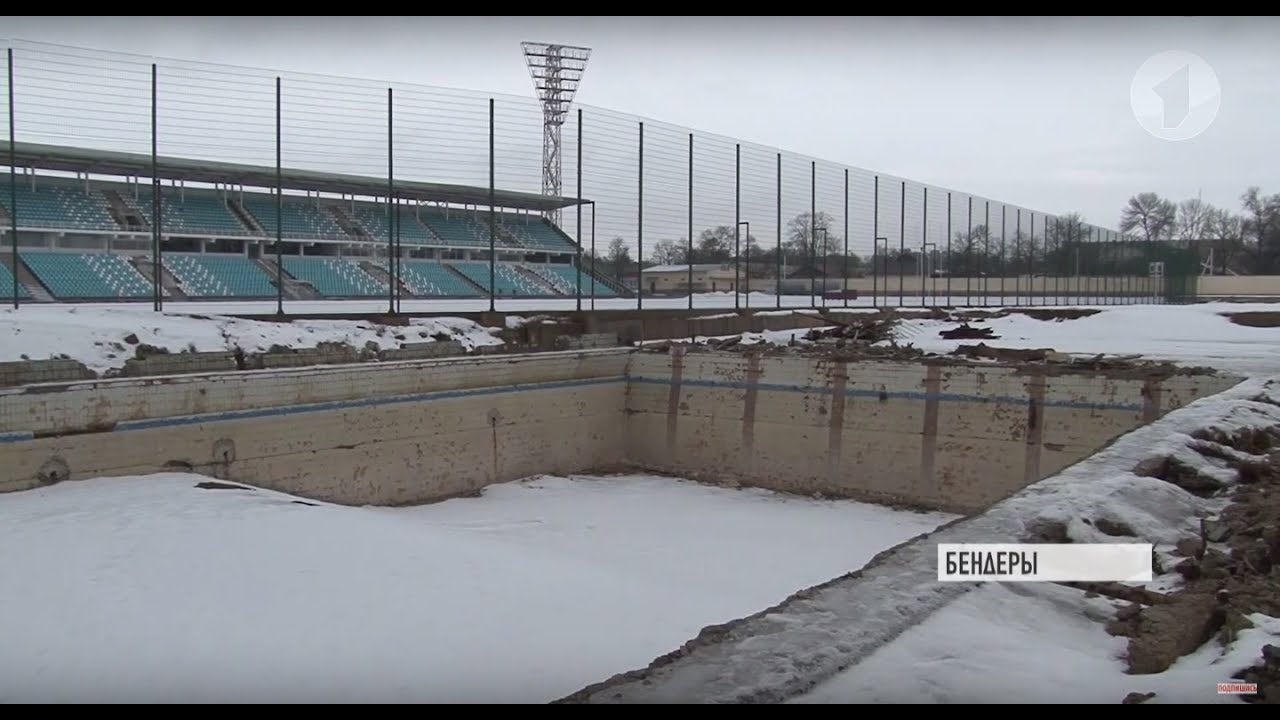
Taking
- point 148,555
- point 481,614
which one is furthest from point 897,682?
point 148,555

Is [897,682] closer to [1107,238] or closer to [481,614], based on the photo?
[481,614]

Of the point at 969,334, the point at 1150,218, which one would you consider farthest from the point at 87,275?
the point at 1150,218

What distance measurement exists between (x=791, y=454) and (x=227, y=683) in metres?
9.30

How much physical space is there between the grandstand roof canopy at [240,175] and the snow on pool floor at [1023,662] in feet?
44.4

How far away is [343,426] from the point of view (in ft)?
34.0

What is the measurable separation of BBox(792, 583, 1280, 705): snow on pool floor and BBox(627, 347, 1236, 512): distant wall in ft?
23.6

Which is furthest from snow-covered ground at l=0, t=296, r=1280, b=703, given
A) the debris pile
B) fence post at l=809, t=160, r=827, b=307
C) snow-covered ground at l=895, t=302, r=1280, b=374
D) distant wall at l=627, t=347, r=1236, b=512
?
fence post at l=809, t=160, r=827, b=307

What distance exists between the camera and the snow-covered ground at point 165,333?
29.8 ft

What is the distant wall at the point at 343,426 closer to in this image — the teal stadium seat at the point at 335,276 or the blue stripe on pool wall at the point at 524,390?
the blue stripe on pool wall at the point at 524,390

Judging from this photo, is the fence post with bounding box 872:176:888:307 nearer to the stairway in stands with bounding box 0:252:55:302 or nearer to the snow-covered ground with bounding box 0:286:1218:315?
the snow-covered ground with bounding box 0:286:1218:315

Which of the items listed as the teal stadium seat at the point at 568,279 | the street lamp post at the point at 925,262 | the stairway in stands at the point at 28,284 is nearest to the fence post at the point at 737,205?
the teal stadium seat at the point at 568,279

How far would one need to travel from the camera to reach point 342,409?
10359mm

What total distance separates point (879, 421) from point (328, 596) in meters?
7.98

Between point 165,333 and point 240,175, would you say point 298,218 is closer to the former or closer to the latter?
point 240,175
